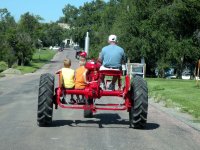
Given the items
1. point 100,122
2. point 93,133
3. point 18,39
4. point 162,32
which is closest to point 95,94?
point 100,122

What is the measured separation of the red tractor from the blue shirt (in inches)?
8.7

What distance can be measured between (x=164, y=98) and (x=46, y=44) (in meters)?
167

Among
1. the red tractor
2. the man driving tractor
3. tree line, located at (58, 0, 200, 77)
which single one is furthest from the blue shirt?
tree line, located at (58, 0, 200, 77)

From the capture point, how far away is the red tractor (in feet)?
39.2

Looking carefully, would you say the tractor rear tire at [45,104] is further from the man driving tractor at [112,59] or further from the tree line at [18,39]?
the tree line at [18,39]

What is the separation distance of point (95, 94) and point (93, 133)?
1268mm

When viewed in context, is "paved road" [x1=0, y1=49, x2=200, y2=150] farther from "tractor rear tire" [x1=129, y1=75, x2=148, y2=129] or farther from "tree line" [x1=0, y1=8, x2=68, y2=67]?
"tree line" [x1=0, y1=8, x2=68, y2=67]

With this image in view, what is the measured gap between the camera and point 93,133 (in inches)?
444

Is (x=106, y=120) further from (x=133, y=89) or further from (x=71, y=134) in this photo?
(x=71, y=134)

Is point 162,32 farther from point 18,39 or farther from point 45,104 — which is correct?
point 45,104

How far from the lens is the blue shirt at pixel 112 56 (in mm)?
12688

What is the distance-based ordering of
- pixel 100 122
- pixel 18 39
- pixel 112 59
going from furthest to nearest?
pixel 18 39 → pixel 100 122 → pixel 112 59

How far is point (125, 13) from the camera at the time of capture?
54656mm

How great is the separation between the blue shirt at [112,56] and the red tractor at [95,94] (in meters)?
0.22
